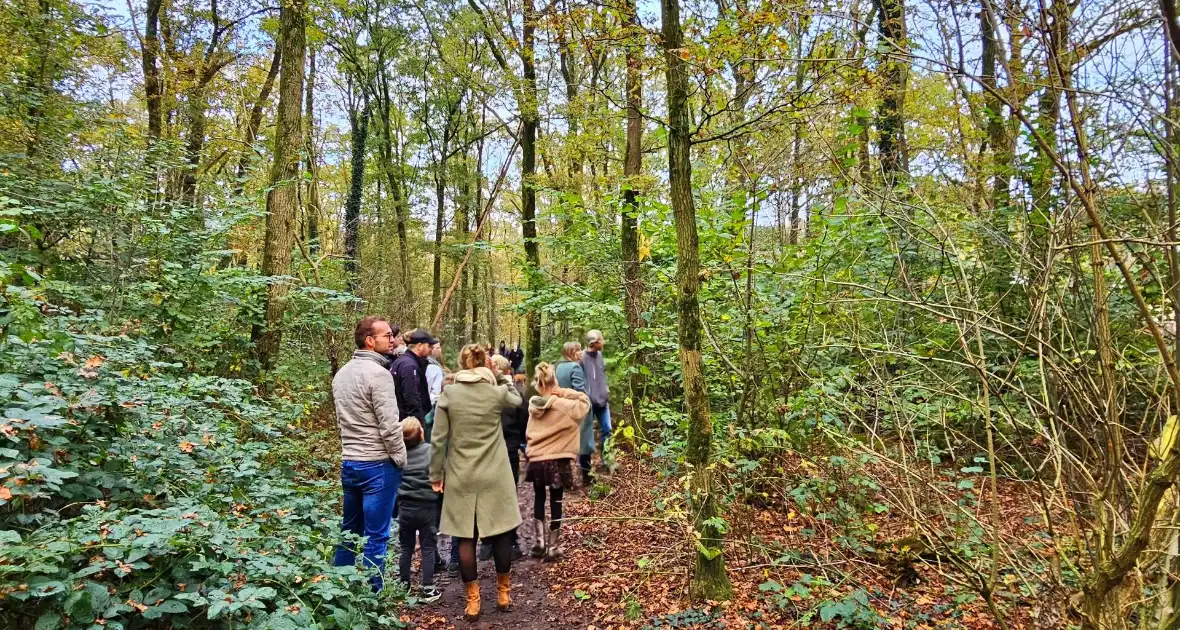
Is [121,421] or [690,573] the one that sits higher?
[121,421]

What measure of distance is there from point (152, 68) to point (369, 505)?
13.5 metres

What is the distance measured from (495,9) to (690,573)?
14279mm

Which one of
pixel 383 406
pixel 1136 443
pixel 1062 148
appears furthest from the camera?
pixel 383 406

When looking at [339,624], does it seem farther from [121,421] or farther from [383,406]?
[121,421]

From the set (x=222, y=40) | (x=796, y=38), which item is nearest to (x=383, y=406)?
(x=796, y=38)

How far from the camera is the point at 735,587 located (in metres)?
4.18

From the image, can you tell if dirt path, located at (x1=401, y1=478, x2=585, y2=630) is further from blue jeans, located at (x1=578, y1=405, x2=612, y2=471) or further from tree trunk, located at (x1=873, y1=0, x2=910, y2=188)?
tree trunk, located at (x1=873, y1=0, x2=910, y2=188)

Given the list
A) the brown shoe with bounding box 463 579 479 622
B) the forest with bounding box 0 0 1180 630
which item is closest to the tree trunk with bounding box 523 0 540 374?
the forest with bounding box 0 0 1180 630

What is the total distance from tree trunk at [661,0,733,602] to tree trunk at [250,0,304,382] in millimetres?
6219

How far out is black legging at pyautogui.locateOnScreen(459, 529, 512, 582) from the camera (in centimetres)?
424

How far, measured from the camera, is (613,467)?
696 cm

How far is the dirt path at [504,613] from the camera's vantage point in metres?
4.24

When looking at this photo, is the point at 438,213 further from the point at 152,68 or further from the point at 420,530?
the point at 420,530

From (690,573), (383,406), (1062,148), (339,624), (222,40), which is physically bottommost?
(690,573)
